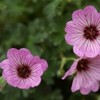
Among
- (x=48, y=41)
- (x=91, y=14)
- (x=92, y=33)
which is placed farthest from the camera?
(x=48, y=41)

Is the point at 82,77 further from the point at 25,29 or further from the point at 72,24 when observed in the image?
the point at 25,29

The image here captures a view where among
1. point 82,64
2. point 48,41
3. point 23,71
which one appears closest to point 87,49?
point 82,64

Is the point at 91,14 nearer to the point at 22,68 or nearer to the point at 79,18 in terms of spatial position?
the point at 79,18

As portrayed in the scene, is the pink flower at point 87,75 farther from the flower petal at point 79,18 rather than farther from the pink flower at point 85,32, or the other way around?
the flower petal at point 79,18

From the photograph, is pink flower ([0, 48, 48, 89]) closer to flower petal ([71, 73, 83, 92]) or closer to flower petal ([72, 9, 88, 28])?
flower petal ([71, 73, 83, 92])

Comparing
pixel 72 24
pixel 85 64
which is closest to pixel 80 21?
pixel 72 24

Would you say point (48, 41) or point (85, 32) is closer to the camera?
point (85, 32)
